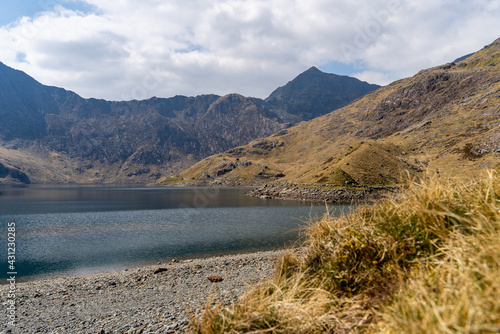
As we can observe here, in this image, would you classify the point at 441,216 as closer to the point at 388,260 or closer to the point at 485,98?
the point at 388,260

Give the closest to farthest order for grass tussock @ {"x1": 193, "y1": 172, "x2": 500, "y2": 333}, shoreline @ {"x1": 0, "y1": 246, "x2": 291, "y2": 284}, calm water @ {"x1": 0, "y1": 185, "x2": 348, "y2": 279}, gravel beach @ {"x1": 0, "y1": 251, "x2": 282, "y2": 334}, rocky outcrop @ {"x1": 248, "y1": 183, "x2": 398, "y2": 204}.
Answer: grass tussock @ {"x1": 193, "y1": 172, "x2": 500, "y2": 333}, gravel beach @ {"x1": 0, "y1": 251, "x2": 282, "y2": 334}, shoreline @ {"x1": 0, "y1": 246, "x2": 291, "y2": 284}, calm water @ {"x1": 0, "y1": 185, "x2": 348, "y2": 279}, rocky outcrop @ {"x1": 248, "y1": 183, "x2": 398, "y2": 204}

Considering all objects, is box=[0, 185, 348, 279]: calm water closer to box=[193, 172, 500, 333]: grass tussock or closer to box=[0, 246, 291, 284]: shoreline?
box=[0, 246, 291, 284]: shoreline

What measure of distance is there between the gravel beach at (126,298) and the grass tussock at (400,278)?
2.66m

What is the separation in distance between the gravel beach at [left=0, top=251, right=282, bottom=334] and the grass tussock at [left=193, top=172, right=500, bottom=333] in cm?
266

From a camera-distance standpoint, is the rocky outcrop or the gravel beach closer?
the gravel beach

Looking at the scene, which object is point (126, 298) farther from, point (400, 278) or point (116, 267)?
point (400, 278)

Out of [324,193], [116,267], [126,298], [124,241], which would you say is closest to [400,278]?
[126,298]

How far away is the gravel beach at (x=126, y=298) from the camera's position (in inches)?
539

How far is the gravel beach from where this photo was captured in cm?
1368

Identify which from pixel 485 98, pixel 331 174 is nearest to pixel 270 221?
pixel 331 174

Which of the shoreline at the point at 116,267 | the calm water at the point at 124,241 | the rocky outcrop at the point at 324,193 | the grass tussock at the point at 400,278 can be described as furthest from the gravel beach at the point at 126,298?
the rocky outcrop at the point at 324,193

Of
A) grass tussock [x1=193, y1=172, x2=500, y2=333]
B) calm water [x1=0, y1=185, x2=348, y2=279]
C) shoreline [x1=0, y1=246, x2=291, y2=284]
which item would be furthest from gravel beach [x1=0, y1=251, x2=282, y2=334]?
calm water [x1=0, y1=185, x2=348, y2=279]

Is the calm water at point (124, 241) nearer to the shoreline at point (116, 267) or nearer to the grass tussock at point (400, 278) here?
the shoreline at point (116, 267)

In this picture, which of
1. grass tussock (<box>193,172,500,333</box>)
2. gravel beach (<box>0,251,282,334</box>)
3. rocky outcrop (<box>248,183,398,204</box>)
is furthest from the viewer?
rocky outcrop (<box>248,183,398,204</box>)
